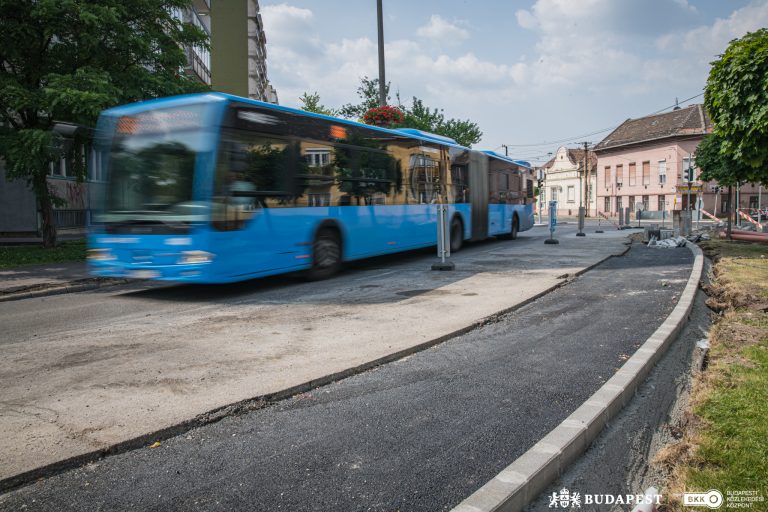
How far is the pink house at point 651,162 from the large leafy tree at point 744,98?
41732 mm

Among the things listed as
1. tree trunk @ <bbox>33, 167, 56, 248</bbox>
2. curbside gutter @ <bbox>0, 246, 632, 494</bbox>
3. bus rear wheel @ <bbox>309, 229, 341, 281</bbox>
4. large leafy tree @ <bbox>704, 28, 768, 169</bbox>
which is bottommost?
curbside gutter @ <bbox>0, 246, 632, 494</bbox>

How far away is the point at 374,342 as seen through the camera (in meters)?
5.65

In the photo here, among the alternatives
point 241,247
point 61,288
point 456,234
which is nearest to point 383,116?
point 456,234

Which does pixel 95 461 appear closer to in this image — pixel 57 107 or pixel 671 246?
pixel 57 107

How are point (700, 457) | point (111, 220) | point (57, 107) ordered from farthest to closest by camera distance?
point (57, 107) → point (111, 220) → point (700, 457)

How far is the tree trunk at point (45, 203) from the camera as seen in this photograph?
47.4 ft

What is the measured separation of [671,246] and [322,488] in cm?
1778

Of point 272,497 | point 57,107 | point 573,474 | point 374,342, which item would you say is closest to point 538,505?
point 573,474

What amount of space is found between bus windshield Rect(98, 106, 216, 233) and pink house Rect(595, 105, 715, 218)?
5243cm

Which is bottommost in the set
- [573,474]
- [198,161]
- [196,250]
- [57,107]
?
[573,474]

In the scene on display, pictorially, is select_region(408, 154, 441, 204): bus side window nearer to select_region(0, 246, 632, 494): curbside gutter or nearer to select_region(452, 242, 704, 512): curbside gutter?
select_region(0, 246, 632, 494): curbside gutter

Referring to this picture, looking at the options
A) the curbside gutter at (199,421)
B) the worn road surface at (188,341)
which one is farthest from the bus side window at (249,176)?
the curbside gutter at (199,421)

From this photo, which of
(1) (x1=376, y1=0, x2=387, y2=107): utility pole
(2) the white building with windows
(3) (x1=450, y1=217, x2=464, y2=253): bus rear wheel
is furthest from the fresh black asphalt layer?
(2) the white building with windows

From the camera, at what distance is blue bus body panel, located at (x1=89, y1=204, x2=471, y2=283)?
8.33 metres
